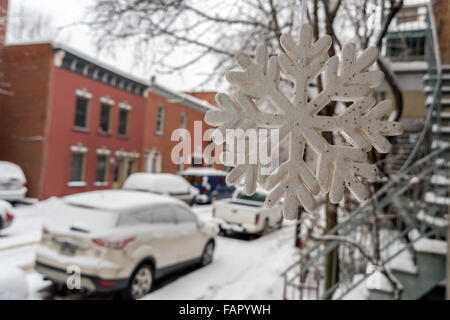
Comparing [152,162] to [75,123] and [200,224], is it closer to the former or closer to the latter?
[75,123]

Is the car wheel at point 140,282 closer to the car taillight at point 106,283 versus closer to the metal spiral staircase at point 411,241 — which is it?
the car taillight at point 106,283

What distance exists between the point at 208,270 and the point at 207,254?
34 centimetres

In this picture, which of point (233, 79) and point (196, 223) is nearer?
point (233, 79)

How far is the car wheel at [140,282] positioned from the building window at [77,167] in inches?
232

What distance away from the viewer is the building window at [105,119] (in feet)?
32.1

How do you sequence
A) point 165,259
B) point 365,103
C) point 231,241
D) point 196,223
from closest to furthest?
1. point 365,103
2. point 165,259
3. point 196,223
4. point 231,241

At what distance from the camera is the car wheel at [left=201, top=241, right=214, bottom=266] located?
4890 millimetres

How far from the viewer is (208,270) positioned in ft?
15.4

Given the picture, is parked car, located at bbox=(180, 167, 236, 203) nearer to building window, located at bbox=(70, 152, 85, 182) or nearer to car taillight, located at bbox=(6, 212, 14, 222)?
car taillight, located at bbox=(6, 212, 14, 222)

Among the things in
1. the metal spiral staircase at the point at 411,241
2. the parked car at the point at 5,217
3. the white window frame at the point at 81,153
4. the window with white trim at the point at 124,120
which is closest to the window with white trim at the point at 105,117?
the window with white trim at the point at 124,120

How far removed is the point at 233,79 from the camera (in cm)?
52
